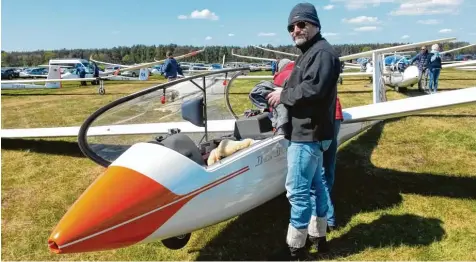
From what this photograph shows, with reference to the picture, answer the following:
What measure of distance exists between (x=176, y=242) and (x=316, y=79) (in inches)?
73.9

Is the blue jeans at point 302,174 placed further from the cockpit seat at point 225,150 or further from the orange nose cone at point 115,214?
the orange nose cone at point 115,214

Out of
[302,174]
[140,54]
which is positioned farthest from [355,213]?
[140,54]

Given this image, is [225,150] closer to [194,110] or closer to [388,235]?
[194,110]

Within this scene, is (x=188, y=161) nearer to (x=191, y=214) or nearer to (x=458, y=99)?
(x=191, y=214)

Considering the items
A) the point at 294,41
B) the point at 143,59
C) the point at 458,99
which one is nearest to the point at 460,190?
the point at 458,99

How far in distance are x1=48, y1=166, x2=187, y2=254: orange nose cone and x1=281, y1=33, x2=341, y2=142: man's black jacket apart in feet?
3.48

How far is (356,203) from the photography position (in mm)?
4621

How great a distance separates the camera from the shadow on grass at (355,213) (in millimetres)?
3670

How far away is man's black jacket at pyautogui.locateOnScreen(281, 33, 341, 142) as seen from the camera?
9.43 ft

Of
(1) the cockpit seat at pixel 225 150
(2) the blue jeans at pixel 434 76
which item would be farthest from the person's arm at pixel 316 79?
(2) the blue jeans at pixel 434 76

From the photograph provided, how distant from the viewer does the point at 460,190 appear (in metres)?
4.98

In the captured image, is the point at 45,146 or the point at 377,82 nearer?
the point at 45,146

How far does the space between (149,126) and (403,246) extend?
268cm

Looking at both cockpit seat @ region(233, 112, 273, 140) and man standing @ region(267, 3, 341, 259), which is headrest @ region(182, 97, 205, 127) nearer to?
cockpit seat @ region(233, 112, 273, 140)
